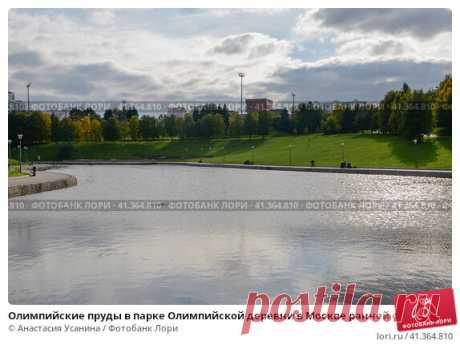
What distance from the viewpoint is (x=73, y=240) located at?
1680 centimetres

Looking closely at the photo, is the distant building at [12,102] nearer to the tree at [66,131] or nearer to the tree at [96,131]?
the tree at [66,131]

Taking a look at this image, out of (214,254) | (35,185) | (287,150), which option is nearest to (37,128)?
(287,150)

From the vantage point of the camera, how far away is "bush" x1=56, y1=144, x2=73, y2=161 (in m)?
114

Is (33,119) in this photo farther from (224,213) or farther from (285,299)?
(285,299)

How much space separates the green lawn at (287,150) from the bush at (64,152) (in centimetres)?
56

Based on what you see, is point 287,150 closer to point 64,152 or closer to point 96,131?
point 64,152

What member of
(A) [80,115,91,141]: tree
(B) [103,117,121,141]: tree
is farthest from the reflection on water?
(A) [80,115,91,141]: tree

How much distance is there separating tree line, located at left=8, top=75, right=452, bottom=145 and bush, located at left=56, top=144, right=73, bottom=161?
877 cm

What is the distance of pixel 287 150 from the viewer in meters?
95.4

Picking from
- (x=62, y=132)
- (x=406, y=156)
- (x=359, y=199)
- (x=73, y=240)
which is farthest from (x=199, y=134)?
(x=73, y=240)

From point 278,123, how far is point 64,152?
56442mm

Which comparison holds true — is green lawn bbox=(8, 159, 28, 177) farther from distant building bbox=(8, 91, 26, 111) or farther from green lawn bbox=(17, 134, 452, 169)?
green lawn bbox=(17, 134, 452, 169)

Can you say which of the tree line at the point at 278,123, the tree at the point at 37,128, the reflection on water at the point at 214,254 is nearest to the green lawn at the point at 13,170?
the reflection on water at the point at 214,254
